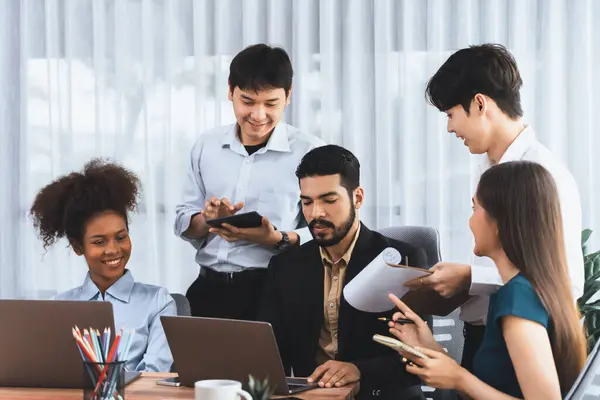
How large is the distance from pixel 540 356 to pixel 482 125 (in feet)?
2.47

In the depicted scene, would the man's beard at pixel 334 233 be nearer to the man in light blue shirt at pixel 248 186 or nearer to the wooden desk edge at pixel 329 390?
the man in light blue shirt at pixel 248 186

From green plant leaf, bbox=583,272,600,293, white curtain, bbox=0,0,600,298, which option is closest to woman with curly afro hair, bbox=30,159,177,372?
white curtain, bbox=0,0,600,298

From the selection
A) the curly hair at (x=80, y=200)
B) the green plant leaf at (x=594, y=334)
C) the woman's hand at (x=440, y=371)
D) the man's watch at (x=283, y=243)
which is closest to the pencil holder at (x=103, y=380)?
the woman's hand at (x=440, y=371)

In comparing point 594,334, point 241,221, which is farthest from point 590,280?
point 241,221

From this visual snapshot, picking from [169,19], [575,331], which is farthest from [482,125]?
[169,19]

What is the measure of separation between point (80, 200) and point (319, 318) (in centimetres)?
82

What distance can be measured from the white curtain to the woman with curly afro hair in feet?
5.04

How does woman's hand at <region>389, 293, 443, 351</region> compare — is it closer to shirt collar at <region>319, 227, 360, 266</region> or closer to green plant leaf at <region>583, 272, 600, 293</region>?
shirt collar at <region>319, 227, 360, 266</region>

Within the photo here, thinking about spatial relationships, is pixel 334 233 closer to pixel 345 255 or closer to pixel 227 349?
pixel 345 255

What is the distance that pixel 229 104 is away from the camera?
418 centimetres

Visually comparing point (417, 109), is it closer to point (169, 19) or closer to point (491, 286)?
point (169, 19)

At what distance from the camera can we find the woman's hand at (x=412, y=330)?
1.96 meters

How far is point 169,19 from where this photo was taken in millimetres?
4176

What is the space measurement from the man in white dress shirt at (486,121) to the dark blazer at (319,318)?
24 cm
